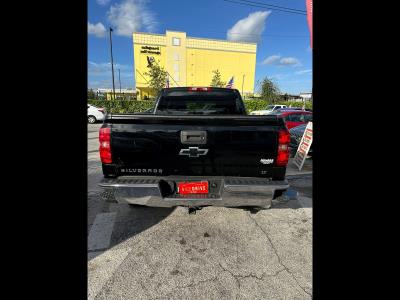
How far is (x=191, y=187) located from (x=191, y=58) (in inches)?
2156

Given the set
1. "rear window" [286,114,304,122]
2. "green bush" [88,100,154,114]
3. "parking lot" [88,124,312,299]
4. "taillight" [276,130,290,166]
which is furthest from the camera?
"green bush" [88,100,154,114]

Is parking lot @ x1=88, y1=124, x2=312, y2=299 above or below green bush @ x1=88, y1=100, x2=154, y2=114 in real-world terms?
below

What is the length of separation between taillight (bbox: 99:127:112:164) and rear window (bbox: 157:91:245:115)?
1.94 metres

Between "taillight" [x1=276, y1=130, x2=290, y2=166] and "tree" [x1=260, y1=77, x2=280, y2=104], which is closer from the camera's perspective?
"taillight" [x1=276, y1=130, x2=290, y2=166]

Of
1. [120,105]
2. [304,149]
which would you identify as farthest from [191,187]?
[120,105]

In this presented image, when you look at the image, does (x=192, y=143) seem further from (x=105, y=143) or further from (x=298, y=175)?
(x=298, y=175)

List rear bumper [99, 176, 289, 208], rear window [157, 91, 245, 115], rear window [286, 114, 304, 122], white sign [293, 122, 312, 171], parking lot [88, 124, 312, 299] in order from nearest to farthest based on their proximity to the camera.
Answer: parking lot [88, 124, 312, 299] → rear bumper [99, 176, 289, 208] → rear window [157, 91, 245, 115] → white sign [293, 122, 312, 171] → rear window [286, 114, 304, 122]

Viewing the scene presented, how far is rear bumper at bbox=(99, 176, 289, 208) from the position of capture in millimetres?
2578

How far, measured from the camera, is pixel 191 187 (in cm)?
267

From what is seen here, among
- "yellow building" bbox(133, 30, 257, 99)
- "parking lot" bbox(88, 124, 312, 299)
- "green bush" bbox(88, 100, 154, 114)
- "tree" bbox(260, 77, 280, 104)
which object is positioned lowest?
"parking lot" bbox(88, 124, 312, 299)

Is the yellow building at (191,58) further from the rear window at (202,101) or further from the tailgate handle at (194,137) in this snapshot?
the tailgate handle at (194,137)

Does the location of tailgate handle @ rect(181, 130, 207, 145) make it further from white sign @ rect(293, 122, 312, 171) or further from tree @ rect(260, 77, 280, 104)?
tree @ rect(260, 77, 280, 104)

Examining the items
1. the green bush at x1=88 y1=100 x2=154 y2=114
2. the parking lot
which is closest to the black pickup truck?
the parking lot
